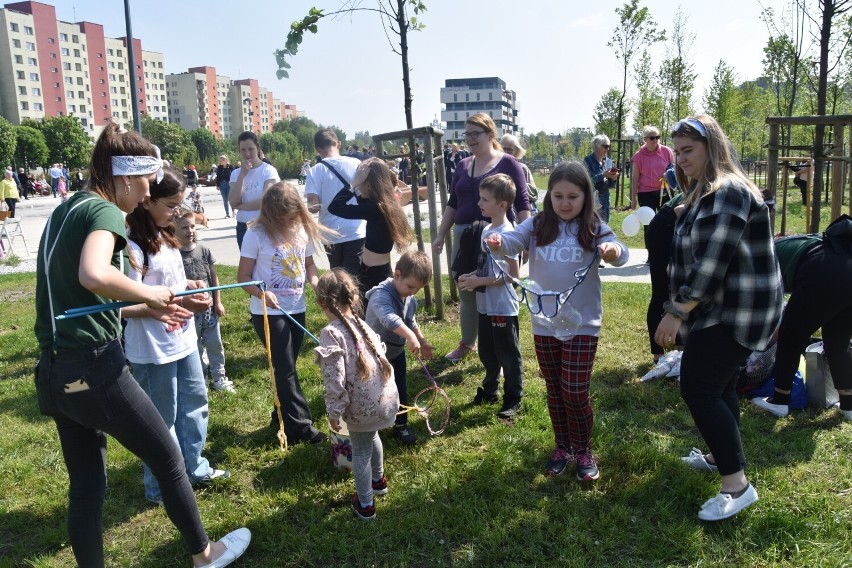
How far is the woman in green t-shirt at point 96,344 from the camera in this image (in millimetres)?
2164

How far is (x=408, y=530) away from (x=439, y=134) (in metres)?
4.58

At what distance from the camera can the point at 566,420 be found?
3.59 meters

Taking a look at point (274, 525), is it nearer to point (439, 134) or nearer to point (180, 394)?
point (180, 394)

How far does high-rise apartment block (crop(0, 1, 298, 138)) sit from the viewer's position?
94.0 meters

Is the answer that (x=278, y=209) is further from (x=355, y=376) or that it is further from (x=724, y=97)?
(x=724, y=97)

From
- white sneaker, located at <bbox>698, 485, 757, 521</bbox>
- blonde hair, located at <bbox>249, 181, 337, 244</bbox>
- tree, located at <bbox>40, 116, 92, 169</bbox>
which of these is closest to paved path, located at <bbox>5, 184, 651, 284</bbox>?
blonde hair, located at <bbox>249, 181, 337, 244</bbox>

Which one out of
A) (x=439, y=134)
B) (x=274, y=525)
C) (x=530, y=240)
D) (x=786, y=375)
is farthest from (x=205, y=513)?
(x=439, y=134)

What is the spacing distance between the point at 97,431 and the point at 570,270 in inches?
93.8

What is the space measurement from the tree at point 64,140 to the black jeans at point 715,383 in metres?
71.2

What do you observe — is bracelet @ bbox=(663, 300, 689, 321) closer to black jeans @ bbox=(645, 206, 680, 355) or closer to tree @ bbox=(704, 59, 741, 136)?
black jeans @ bbox=(645, 206, 680, 355)

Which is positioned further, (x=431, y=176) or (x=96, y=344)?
(x=431, y=176)

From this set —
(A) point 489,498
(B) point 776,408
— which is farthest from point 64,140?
(B) point 776,408

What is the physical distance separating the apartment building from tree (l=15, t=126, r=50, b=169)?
26.8 metres

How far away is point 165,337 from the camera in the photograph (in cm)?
322
